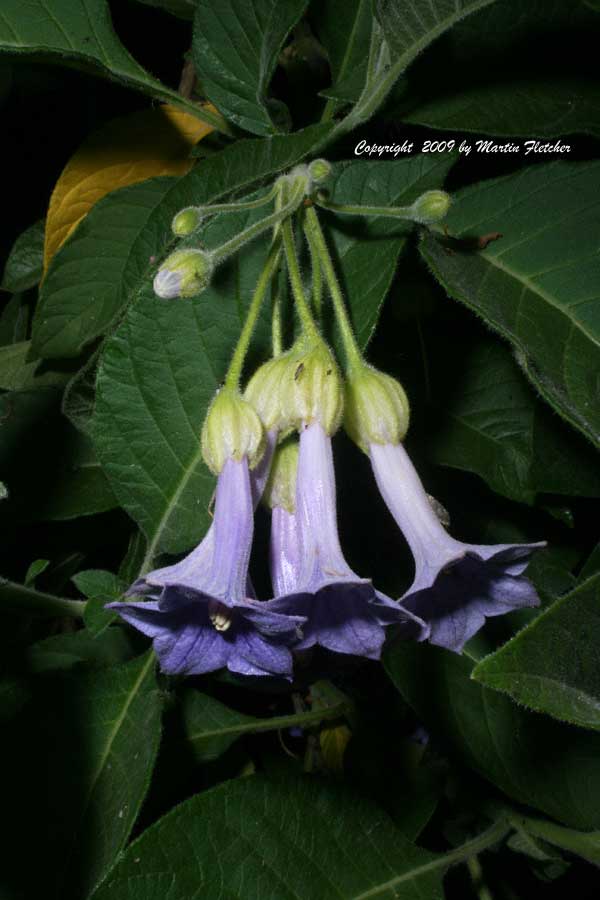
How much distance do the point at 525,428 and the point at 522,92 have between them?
0.63 meters

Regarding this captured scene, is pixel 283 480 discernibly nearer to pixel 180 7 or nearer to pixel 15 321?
pixel 180 7

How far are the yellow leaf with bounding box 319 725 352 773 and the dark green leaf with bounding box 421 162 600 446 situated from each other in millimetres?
1243

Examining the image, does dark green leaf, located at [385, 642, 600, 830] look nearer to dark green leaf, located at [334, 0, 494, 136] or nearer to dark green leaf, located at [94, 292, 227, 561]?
dark green leaf, located at [94, 292, 227, 561]

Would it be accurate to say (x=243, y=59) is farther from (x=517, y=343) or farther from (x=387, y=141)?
(x=517, y=343)

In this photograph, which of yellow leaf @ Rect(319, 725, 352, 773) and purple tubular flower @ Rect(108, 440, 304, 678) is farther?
yellow leaf @ Rect(319, 725, 352, 773)

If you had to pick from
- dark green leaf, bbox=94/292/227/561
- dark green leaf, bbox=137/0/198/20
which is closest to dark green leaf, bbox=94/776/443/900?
dark green leaf, bbox=94/292/227/561

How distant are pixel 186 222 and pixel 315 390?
0.29m

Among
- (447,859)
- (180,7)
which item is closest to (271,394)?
(180,7)

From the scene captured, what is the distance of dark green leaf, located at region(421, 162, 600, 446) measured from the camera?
47.2 inches

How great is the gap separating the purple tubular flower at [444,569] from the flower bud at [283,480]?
0.42 feet

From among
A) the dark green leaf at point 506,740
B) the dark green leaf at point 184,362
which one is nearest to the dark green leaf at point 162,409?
the dark green leaf at point 184,362

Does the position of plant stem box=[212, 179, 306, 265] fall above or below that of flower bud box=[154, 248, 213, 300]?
above

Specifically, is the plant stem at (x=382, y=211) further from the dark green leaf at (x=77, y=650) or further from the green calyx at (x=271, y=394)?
the dark green leaf at (x=77, y=650)

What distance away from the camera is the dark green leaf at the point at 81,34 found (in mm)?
1458
